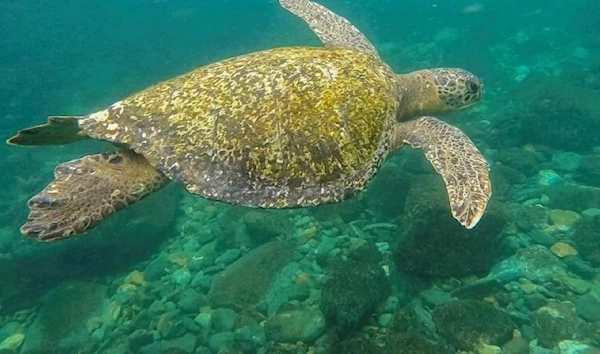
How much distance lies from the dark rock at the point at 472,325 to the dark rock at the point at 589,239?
70.9 inches

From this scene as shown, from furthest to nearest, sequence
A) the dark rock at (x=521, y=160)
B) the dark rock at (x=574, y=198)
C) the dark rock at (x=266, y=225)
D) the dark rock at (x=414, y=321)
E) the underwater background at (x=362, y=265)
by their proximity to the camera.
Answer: the dark rock at (x=521, y=160), the dark rock at (x=266, y=225), the dark rock at (x=574, y=198), the underwater background at (x=362, y=265), the dark rock at (x=414, y=321)

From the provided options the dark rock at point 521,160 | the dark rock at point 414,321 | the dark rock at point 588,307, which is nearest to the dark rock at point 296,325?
the dark rock at point 414,321

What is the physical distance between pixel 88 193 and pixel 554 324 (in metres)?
5.28

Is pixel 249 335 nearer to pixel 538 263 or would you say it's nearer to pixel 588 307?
pixel 538 263

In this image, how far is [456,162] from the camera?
183 inches

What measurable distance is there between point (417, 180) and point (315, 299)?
2797mm

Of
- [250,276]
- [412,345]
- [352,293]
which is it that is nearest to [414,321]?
[412,345]

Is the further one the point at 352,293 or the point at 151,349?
the point at 151,349

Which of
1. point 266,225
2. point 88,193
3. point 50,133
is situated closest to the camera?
point 88,193

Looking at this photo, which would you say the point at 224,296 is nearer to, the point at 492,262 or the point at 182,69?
the point at 492,262

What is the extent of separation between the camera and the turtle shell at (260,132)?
13.4 feet

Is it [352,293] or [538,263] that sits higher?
[352,293]

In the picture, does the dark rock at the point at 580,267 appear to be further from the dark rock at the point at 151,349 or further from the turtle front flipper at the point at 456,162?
the dark rock at the point at 151,349

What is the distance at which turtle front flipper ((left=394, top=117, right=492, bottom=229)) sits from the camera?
4.13 metres
